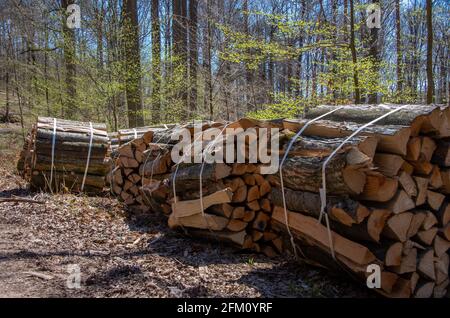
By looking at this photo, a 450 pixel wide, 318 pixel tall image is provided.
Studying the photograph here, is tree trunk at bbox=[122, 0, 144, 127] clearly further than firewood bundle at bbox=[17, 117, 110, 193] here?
Yes

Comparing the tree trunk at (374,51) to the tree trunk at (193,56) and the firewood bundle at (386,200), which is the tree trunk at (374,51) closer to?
the tree trunk at (193,56)

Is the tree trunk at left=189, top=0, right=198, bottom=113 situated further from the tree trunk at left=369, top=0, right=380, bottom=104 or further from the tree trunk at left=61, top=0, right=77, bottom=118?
the tree trunk at left=369, top=0, right=380, bottom=104

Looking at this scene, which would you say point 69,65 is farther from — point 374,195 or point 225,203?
point 374,195

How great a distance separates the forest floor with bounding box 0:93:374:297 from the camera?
329 cm

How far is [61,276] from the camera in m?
3.51

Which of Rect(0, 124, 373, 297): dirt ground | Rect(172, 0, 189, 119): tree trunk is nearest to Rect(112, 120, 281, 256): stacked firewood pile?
Rect(0, 124, 373, 297): dirt ground

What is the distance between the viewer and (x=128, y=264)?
390 centimetres

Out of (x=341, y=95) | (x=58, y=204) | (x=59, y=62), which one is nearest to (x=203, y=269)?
(x=58, y=204)

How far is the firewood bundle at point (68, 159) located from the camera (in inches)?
295

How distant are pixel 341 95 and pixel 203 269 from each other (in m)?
8.69

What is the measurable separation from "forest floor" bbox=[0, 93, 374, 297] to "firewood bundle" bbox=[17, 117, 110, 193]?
143 cm

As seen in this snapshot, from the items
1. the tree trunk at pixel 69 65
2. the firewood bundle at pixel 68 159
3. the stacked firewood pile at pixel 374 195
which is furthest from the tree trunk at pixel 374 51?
the tree trunk at pixel 69 65

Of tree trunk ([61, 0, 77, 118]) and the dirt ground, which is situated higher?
tree trunk ([61, 0, 77, 118])

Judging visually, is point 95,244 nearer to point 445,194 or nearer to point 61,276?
point 61,276
